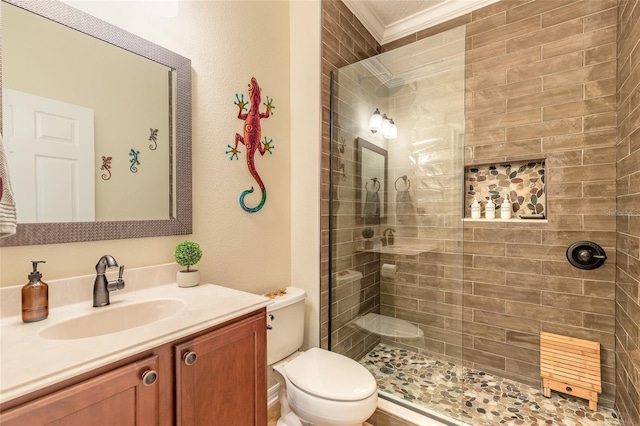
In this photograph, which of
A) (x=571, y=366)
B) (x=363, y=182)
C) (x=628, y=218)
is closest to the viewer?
(x=628, y=218)

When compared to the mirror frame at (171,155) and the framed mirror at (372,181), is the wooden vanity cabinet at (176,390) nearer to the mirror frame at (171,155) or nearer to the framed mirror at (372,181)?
the mirror frame at (171,155)

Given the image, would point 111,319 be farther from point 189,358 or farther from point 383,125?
point 383,125

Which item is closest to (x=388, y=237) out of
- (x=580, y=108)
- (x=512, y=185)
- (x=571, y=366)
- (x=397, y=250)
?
(x=397, y=250)

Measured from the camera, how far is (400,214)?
2252 millimetres

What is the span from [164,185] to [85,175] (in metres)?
0.30

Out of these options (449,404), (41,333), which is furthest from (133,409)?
(449,404)

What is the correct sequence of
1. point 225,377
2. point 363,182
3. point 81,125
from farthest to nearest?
point 363,182
point 81,125
point 225,377

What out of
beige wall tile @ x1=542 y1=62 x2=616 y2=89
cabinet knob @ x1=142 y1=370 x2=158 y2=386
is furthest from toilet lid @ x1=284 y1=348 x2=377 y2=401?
beige wall tile @ x1=542 y1=62 x2=616 y2=89

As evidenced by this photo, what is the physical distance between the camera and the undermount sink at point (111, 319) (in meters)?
0.94

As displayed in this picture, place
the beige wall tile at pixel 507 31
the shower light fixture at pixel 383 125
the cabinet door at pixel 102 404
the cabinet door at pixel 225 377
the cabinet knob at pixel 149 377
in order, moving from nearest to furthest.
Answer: the cabinet door at pixel 102 404 < the cabinet knob at pixel 149 377 < the cabinet door at pixel 225 377 < the beige wall tile at pixel 507 31 < the shower light fixture at pixel 383 125

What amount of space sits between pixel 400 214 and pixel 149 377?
73.9 inches

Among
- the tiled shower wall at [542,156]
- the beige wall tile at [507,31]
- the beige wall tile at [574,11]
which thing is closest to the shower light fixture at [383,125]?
the tiled shower wall at [542,156]

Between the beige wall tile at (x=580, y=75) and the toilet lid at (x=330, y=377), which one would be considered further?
the beige wall tile at (x=580, y=75)

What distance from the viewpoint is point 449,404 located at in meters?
1.76
